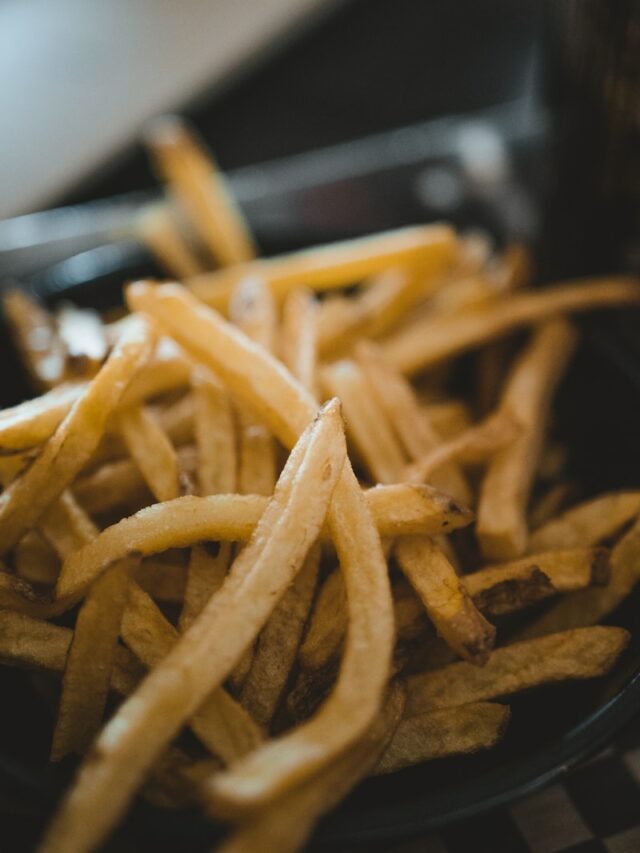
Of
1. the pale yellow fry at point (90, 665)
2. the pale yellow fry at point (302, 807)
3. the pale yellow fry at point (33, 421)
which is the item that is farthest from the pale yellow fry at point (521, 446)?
the pale yellow fry at point (33, 421)

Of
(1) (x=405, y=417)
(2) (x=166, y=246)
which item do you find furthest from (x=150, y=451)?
(2) (x=166, y=246)

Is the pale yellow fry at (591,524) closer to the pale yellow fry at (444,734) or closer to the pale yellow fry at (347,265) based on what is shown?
the pale yellow fry at (444,734)

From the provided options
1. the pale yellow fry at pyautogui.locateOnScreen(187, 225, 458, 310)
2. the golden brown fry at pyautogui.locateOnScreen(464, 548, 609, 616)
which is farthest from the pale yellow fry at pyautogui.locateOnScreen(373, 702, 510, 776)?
the pale yellow fry at pyautogui.locateOnScreen(187, 225, 458, 310)

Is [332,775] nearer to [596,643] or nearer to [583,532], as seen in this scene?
[596,643]

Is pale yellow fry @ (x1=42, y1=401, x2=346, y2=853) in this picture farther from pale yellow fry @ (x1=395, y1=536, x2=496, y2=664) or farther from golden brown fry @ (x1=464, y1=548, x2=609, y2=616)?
golden brown fry @ (x1=464, y1=548, x2=609, y2=616)

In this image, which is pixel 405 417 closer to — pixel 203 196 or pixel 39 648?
pixel 39 648

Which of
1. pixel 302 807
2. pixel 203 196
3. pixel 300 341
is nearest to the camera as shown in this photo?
pixel 302 807
